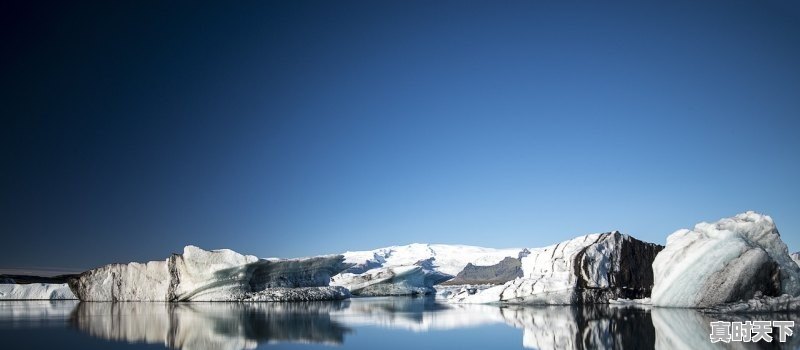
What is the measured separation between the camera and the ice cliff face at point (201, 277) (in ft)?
94.1

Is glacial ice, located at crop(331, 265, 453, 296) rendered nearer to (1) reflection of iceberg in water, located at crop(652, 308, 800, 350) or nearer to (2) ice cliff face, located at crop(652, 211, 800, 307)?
(2) ice cliff face, located at crop(652, 211, 800, 307)

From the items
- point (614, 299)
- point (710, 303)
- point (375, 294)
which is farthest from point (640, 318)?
point (375, 294)

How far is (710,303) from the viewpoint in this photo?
15711 mm

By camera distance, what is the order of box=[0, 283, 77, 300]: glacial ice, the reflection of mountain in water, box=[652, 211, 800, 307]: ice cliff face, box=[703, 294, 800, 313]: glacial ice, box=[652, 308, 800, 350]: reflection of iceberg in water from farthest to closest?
1. box=[0, 283, 77, 300]: glacial ice
2. box=[652, 211, 800, 307]: ice cliff face
3. box=[703, 294, 800, 313]: glacial ice
4. the reflection of mountain in water
5. box=[652, 308, 800, 350]: reflection of iceberg in water

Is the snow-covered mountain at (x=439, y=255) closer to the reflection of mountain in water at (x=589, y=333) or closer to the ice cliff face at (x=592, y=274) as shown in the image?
the ice cliff face at (x=592, y=274)

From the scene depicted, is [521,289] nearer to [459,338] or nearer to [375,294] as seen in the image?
[459,338]

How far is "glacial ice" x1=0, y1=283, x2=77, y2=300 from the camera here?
3900cm

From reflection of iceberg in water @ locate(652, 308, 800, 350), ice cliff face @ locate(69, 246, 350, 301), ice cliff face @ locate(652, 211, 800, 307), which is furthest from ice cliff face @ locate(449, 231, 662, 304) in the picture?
ice cliff face @ locate(69, 246, 350, 301)

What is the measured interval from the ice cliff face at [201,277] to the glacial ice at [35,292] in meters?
6.39

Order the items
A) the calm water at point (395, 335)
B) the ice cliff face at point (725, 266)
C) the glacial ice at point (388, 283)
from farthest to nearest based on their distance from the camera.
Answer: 1. the glacial ice at point (388, 283)
2. the ice cliff face at point (725, 266)
3. the calm water at point (395, 335)

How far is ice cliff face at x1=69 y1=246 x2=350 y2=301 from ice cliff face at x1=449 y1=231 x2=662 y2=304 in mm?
13552

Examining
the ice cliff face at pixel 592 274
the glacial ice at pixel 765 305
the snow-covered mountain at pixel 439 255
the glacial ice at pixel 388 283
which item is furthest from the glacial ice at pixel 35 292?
the snow-covered mountain at pixel 439 255

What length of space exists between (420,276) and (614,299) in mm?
31878

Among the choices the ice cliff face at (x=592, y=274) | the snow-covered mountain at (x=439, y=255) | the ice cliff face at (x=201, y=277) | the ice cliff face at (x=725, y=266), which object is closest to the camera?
Result: the ice cliff face at (x=725, y=266)
